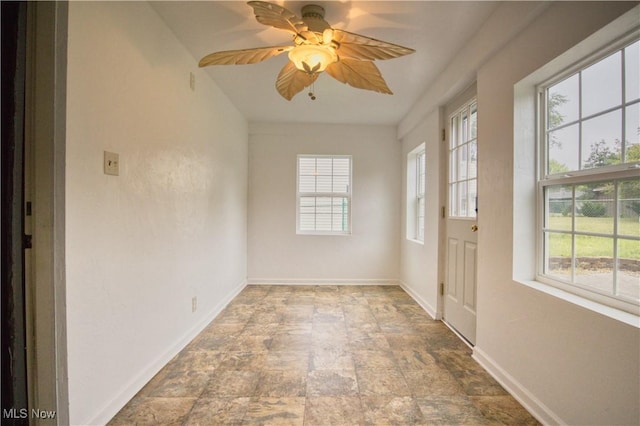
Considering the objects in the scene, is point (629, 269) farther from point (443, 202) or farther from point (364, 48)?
point (443, 202)

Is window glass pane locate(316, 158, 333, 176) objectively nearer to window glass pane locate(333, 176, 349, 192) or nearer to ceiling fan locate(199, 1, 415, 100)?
window glass pane locate(333, 176, 349, 192)

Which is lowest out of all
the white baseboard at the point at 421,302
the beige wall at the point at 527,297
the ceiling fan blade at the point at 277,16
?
the white baseboard at the point at 421,302

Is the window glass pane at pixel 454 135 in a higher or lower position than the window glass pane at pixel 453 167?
higher

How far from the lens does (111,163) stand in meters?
1.48

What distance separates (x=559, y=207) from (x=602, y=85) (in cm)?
62

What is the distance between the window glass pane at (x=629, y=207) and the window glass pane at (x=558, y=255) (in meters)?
0.30

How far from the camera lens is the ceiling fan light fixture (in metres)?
1.53

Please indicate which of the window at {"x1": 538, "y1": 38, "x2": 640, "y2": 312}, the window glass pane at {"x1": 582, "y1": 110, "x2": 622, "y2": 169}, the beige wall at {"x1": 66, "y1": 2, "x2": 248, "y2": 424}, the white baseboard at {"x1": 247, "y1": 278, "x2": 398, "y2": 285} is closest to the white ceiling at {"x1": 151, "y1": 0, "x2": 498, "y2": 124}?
the beige wall at {"x1": 66, "y1": 2, "x2": 248, "y2": 424}

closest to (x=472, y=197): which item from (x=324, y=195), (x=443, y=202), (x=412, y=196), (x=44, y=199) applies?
(x=443, y=202)

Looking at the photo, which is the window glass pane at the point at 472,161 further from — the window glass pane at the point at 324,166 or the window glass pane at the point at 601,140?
the window glass pane at the point at 324,166

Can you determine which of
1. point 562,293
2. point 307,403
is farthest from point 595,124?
point 307,403

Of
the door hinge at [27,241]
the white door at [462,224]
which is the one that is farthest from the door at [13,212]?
the white door at [462,224]

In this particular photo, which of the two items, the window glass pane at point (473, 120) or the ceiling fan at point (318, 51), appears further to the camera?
the window glass pane at point (473, 120)

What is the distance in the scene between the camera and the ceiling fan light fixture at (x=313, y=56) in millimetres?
1532
